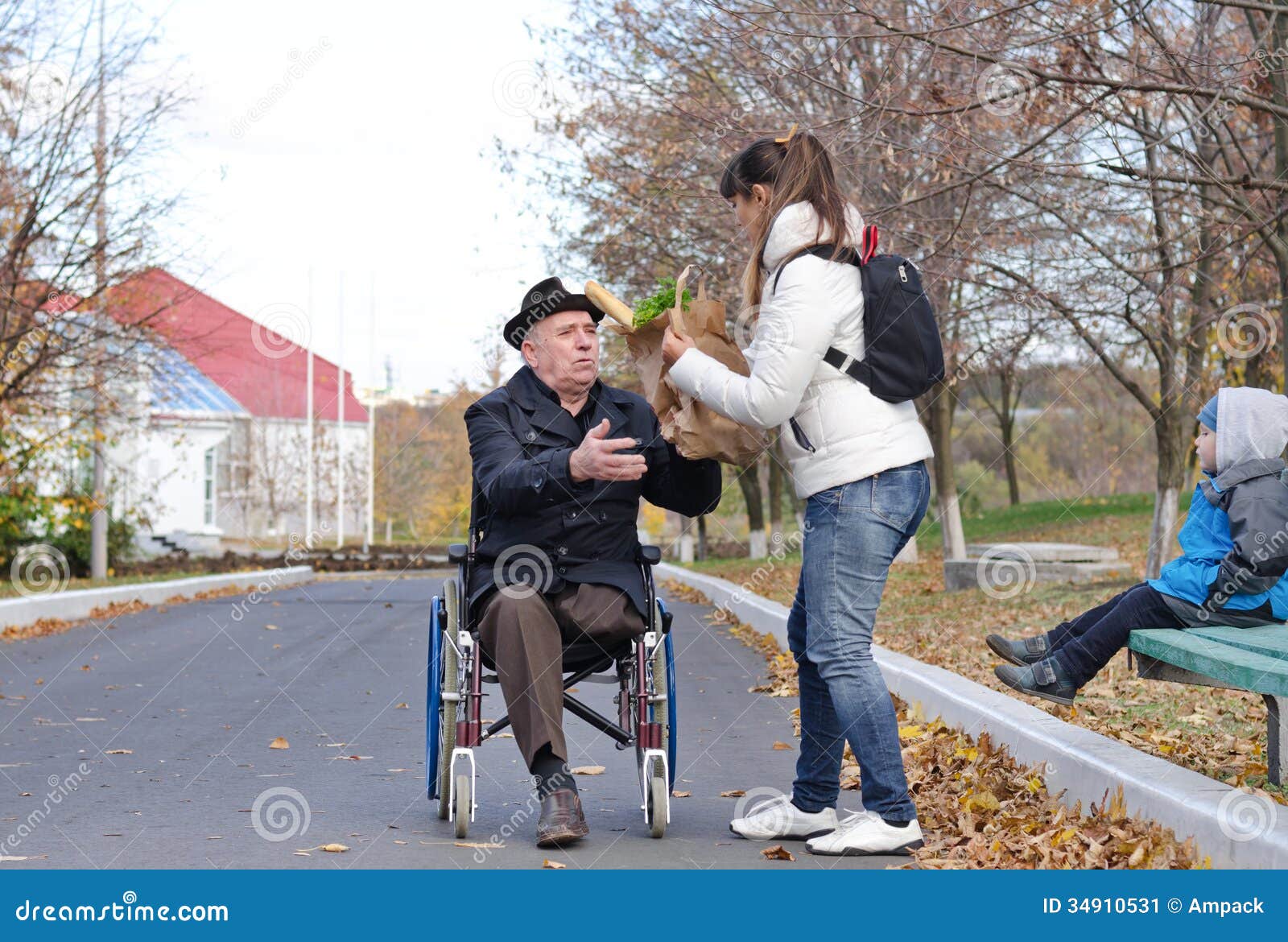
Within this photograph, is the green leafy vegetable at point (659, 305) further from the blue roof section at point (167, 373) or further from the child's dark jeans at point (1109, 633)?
the blue roof section at point (167, 373)

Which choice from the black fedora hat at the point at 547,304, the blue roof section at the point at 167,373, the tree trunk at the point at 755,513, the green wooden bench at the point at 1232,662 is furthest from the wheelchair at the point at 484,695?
the tree trunk at the point at 755,513

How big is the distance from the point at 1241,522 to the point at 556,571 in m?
2.30

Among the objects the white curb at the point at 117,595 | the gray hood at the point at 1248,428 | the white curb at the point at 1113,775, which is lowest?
the white curb at the point at 117,595

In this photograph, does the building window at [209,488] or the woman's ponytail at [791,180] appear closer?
the woman's ponytail at [791,180]

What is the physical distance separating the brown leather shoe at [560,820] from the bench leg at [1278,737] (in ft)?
7.08

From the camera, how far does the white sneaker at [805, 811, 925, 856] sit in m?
4.66

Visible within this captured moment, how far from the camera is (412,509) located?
61.5m

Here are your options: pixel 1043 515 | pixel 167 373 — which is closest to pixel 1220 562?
pixel 167 373

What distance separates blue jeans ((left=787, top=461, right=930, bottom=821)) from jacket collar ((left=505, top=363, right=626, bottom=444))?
0.98m

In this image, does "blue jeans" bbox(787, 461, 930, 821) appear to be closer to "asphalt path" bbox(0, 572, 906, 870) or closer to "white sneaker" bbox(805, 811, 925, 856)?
"white sneaker" bbox(805, 811, 925, 856)

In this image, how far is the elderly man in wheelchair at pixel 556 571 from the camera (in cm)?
491

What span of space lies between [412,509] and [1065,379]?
35404 millimetres

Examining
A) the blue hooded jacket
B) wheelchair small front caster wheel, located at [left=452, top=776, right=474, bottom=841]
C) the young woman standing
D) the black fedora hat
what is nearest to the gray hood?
the blue hooded jacket

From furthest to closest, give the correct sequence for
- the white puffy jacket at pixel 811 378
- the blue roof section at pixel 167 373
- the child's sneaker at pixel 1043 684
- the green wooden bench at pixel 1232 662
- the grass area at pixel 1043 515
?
1. the grass area at pixel 1043 515
2. the blue roof section at pixel 167 373
3. the child's sneaker at pixel 1043 684
4. the white puffy jacket at pixel 811 378
5. the green wooden bench at pixel 1232 662
